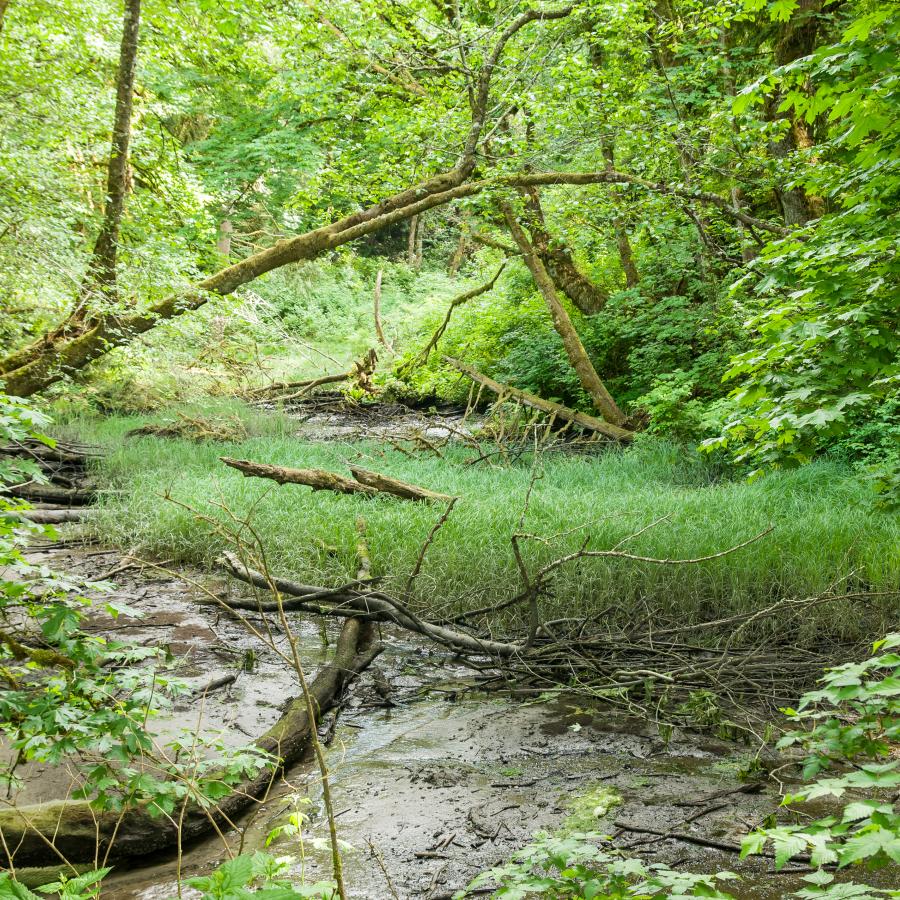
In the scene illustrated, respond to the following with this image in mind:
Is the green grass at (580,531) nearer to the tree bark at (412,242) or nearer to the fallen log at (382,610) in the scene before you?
the fallen log at (382,610)

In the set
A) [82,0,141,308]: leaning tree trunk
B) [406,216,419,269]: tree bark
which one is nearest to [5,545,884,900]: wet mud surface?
[82,0,141,308]: leaning tree trunk

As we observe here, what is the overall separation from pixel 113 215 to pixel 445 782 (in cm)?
638

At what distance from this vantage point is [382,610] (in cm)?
569

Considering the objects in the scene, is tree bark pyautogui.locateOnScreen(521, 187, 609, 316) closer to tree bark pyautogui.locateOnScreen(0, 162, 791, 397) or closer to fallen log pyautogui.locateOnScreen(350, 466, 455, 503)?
tree bark pyautogui.locateOnScreen(0, 162, 791, 397)

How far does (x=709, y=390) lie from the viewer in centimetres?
1197

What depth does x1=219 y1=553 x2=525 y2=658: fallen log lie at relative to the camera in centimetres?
532

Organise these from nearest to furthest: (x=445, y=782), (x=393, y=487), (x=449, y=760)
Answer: (x=445, y=782), (x=449, y=760), (x=393, y=487)

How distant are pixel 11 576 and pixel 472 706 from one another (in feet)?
15.6

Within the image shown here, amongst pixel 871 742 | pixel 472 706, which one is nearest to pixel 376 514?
pixel 472 706

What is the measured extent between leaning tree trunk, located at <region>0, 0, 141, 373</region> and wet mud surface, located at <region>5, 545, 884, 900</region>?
3.93 metres

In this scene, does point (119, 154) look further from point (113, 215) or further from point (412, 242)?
point (412, 242)

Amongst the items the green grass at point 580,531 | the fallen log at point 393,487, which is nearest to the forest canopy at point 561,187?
the green grass at point 580,531

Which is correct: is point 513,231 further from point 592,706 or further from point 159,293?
point 592,706

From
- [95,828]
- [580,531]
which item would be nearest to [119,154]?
[580,531]
